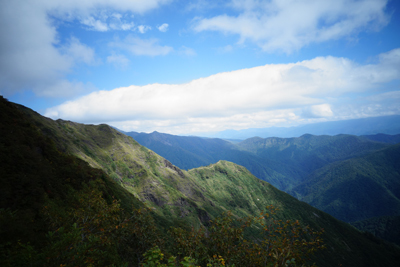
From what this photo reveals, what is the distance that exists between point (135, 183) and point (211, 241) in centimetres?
10860

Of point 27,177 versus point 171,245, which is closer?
point 171,245

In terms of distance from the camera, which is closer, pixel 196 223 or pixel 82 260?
pixel 82 260

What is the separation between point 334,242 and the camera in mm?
183625

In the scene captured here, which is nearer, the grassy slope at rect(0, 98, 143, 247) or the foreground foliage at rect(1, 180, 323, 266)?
the foreground foliage at rect(1, 180, 323, 266)

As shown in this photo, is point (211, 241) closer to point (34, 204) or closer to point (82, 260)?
point (82, 260)

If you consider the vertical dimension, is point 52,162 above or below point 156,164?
above

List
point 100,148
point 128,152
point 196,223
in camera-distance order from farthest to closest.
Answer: point 128,152, point 100,148, point 196,223

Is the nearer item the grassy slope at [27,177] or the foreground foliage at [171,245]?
the foreground foliage at [171,245]

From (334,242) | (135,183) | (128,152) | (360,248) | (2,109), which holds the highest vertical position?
(2,109)

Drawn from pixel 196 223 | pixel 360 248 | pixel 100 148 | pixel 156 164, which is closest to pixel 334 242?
pixel 360 248

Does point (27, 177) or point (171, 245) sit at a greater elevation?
point (27, 177)

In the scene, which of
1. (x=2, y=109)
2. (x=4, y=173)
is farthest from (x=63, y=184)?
(x=2, y=109)

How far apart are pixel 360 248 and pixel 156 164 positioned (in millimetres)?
236662

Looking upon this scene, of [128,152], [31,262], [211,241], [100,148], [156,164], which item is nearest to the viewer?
[31,262]
